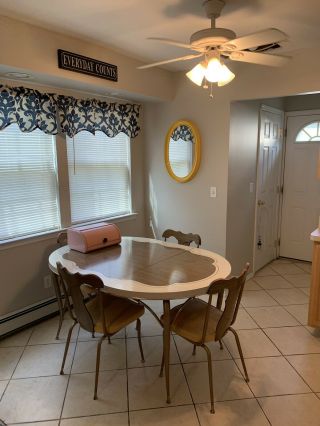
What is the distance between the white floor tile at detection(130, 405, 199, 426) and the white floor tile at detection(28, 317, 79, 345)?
3.46 feet

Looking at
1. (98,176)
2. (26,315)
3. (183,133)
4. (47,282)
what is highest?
(183,133)

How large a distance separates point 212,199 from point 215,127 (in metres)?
0.79

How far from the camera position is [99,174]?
3619 millimetres

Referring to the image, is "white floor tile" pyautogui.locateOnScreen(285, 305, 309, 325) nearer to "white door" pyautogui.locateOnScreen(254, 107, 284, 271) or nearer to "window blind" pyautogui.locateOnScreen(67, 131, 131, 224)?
"white door" pyautogui.locateOnScreen(254, 107, 284, 271)

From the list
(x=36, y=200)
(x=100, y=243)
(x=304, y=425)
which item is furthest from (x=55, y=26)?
(x=304, y=425)

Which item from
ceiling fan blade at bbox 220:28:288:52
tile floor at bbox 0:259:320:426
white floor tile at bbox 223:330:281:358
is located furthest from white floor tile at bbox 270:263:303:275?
ceiling fan blade at bbox 220:28:288:52

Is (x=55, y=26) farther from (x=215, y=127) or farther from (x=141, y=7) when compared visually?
(x=215, y=127)

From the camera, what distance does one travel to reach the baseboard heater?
2.81m

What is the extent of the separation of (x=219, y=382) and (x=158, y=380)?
43 centimetres

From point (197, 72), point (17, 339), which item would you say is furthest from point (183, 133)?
point (17, 339)

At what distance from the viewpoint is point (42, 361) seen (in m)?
2.49

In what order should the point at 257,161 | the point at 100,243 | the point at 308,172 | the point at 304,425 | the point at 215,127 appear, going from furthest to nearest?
the point at 308,172 < the point at 257,161 < the point at 215,127 < the point at 100,243 < the point at 304,425

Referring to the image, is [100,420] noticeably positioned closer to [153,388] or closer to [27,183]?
[153,388]

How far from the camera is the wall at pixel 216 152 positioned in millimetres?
3100
